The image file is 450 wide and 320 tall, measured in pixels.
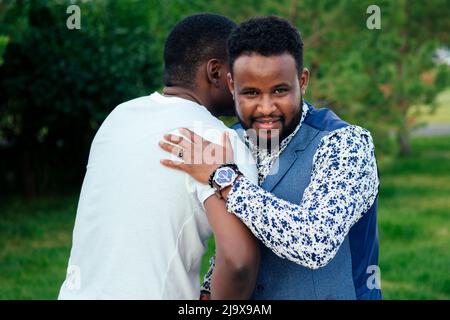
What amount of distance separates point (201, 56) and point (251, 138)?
1.06ft

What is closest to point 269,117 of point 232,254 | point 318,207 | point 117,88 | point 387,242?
point 318,207

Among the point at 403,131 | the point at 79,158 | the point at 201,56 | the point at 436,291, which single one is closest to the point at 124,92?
the point at 79,158

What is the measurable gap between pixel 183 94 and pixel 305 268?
69cm

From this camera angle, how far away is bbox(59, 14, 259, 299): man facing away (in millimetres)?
2250

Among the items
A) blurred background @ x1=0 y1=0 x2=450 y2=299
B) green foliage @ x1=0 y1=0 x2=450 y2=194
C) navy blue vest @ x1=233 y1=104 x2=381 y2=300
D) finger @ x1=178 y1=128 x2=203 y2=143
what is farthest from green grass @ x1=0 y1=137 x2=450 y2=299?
finger @ x1=178 y1=128 x2=203 y2=143

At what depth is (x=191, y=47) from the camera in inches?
103

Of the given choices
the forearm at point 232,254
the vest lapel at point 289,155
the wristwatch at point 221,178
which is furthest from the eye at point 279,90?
the forearm at point 232,254

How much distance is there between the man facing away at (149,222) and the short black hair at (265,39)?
0.23 m

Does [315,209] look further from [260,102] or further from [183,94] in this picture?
[183,94]

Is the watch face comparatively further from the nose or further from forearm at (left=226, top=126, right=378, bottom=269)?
the nose

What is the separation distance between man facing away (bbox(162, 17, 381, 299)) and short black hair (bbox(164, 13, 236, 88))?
14 cm

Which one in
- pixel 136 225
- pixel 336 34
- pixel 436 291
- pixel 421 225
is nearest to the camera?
pixel 136 225
